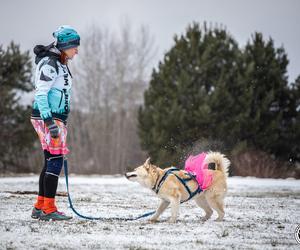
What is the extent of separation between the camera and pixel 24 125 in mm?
24219

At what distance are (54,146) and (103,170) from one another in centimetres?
3115

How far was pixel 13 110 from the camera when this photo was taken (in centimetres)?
2406

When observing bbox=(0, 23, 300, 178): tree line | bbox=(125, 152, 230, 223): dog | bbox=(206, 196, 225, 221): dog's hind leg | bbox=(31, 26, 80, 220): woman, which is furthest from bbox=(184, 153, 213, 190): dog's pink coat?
bbox=(0, 23, 300, 178): tree line

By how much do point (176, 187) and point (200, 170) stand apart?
548 mm

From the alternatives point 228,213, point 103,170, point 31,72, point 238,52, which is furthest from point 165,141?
point 228,213

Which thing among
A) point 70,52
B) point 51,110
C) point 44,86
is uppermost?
point 70,52

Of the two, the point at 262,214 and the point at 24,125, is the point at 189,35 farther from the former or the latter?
the point at 262,214

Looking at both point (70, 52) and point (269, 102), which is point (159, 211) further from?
point (269, 102)

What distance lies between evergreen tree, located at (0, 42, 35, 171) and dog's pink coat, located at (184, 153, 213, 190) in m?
17.8

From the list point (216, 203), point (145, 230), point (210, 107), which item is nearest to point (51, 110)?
point (145, 230)

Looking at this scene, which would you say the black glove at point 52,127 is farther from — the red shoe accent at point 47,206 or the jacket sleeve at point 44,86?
the red shoe accent at point 47,206

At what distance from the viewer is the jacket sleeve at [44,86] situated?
616cm

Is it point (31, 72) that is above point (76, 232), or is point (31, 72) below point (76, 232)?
above

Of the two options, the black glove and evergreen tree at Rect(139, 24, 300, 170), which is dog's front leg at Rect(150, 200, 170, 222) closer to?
the black glove
